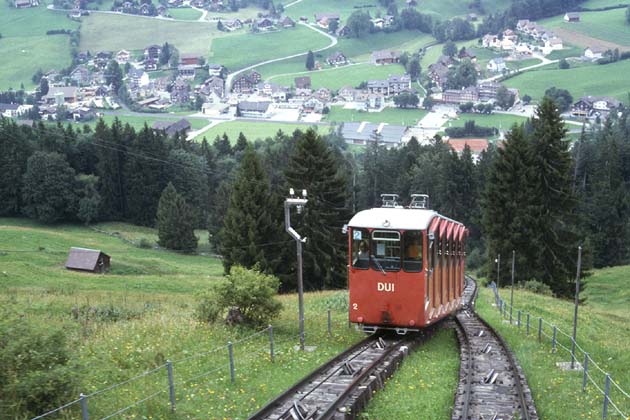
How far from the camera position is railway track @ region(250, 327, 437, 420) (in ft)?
47.5

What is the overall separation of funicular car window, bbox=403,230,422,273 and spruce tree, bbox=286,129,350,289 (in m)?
29.7

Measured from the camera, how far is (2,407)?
40.0ft

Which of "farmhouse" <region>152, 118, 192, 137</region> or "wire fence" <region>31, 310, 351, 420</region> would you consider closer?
"wire fence" <region>31, 310, 351, 420</region>

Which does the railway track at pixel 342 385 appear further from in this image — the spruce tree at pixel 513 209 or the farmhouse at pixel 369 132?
the farmhouse at pixel 369 132

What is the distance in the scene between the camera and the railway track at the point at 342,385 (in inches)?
570

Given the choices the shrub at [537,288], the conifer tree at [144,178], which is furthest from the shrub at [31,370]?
the conifer tree at [144,178]

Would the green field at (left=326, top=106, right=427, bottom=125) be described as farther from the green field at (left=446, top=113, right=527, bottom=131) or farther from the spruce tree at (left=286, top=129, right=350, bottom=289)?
the spruce tree at (left=286, top=129, right=350, bottom=289)

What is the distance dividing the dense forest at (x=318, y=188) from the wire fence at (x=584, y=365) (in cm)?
1491

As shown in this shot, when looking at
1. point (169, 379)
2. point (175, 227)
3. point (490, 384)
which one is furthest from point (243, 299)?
point (175, 227)

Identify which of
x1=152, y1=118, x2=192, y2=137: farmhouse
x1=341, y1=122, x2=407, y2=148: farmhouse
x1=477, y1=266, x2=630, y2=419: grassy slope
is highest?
x1=152, y1=118, x2=192, y2=137: farmhouse

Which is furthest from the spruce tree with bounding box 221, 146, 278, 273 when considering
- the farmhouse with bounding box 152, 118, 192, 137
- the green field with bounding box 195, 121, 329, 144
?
the farmhouse with bounding box 152, 118, 192, 137

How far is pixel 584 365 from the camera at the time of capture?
16.9 metres

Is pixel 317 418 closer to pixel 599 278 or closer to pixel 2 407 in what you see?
pixel 2 407

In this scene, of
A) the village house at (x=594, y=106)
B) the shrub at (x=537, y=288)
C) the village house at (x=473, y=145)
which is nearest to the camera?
the shrub at (x=537, y=288)
